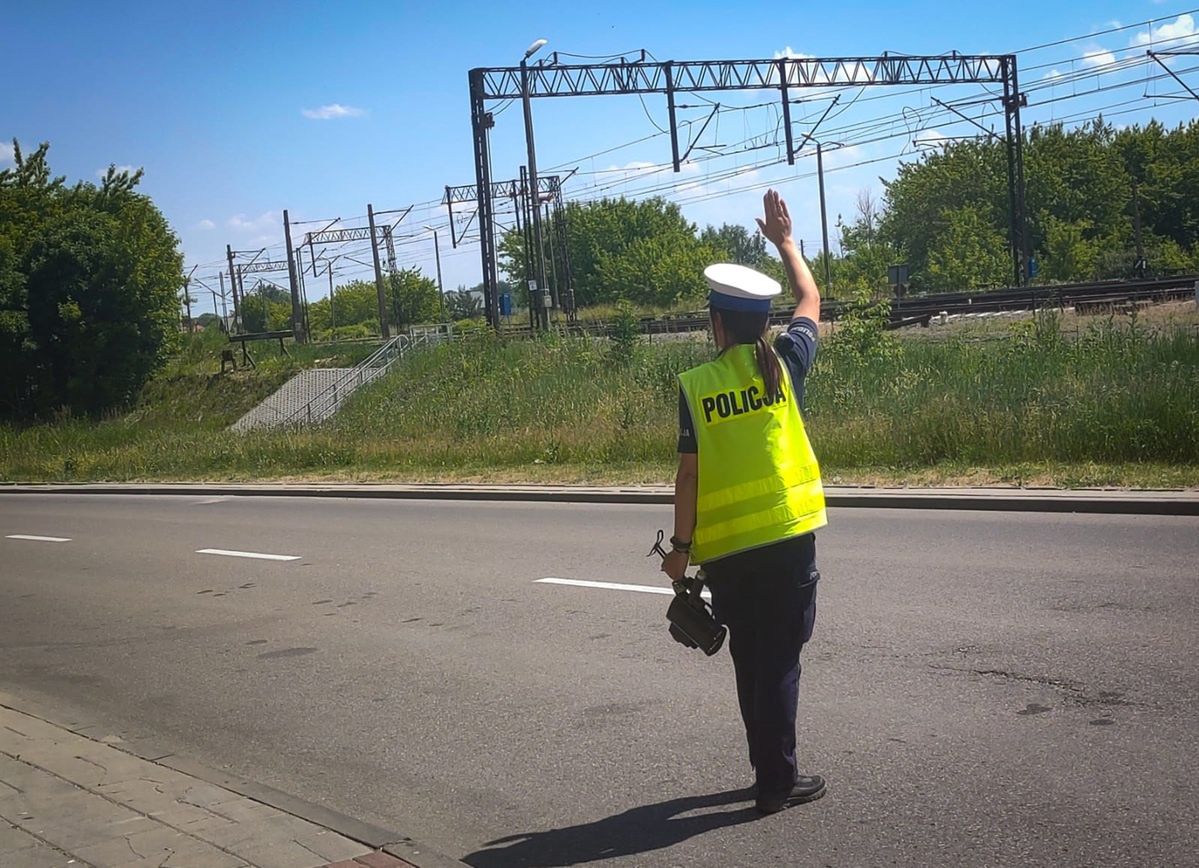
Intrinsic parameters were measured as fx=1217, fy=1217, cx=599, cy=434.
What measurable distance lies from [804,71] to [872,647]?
33228mm

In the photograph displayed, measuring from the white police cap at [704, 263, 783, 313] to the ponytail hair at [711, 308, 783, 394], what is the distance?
0.03 meters

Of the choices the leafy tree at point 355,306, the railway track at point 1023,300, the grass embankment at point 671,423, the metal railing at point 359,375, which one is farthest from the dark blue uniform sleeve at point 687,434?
the leafy tree at point 355,306

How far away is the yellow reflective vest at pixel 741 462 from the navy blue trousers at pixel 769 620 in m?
0.07

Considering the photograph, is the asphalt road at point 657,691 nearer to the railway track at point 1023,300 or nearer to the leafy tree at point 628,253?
the railway track at point 1023,300

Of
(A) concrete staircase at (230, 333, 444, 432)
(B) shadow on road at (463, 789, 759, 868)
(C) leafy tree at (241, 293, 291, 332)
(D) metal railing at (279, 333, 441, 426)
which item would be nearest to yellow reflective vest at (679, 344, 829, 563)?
(B) shadow on road at (463, 789, 759, 868)

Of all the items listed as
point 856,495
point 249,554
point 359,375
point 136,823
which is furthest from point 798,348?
point 359,375

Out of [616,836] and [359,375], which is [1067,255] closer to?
[359,375]

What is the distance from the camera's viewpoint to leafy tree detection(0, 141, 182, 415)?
44.2 meters

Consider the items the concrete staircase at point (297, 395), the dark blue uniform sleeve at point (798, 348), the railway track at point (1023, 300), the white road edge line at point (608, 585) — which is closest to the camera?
the dark blue uniform sleeve at point (798, 348)

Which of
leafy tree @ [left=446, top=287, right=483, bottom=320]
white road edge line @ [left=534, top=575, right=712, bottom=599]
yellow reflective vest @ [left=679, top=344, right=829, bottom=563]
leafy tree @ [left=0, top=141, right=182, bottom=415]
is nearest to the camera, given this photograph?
yellow reflective vest @ [left=679, top=344, right=829, bottom=563]

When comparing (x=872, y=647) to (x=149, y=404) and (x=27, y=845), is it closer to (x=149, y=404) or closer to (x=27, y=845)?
(x=27, y=845)

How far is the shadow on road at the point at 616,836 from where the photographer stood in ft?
15.6

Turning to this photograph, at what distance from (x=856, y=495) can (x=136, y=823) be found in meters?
9.95

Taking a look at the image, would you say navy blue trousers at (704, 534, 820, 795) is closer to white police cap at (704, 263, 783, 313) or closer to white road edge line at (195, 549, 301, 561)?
white police cap at (704, 263, 783, 313)
